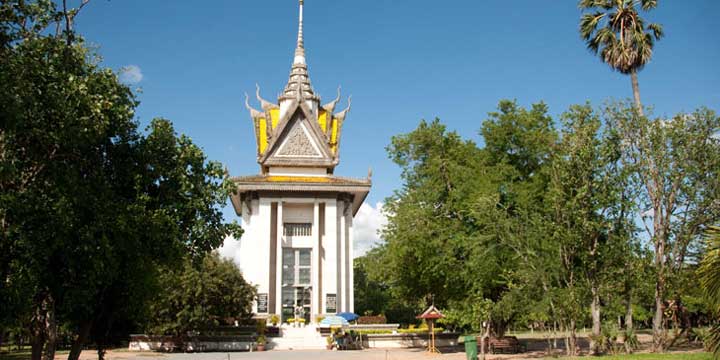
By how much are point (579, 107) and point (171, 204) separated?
14.1m

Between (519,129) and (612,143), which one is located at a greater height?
(519,129)

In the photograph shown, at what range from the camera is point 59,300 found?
11.5 metres

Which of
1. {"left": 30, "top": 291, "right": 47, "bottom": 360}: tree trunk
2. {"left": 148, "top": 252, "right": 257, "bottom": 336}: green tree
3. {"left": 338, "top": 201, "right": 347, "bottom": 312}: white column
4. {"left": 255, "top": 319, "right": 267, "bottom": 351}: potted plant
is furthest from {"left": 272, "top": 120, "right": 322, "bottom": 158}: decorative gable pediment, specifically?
{"left": 30, "top": 291, "right": 47, "bottom": 360}: tree trunk

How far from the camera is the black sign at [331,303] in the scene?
39.2 meters

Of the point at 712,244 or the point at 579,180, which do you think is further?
the point at 579,180

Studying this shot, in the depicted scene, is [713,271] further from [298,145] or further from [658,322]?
[298,145]

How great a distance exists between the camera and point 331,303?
39.4 m

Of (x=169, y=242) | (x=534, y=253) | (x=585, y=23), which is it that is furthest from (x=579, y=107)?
(x=169, y=242)

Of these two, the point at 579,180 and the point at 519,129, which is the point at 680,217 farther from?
the point at 519,129

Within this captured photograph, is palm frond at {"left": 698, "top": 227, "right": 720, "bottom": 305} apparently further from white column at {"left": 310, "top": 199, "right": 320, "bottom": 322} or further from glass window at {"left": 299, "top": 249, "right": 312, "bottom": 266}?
glass window at {"left": 299, "top": 249, "right": 312, "bottom": 266}

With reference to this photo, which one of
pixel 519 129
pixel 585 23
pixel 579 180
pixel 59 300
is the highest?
pixel 585 23

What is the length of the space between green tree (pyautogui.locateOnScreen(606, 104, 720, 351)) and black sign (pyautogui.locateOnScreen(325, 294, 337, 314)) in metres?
21.2

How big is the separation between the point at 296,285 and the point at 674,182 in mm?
24686

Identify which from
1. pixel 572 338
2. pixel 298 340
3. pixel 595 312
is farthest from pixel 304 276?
pixel 595 312
